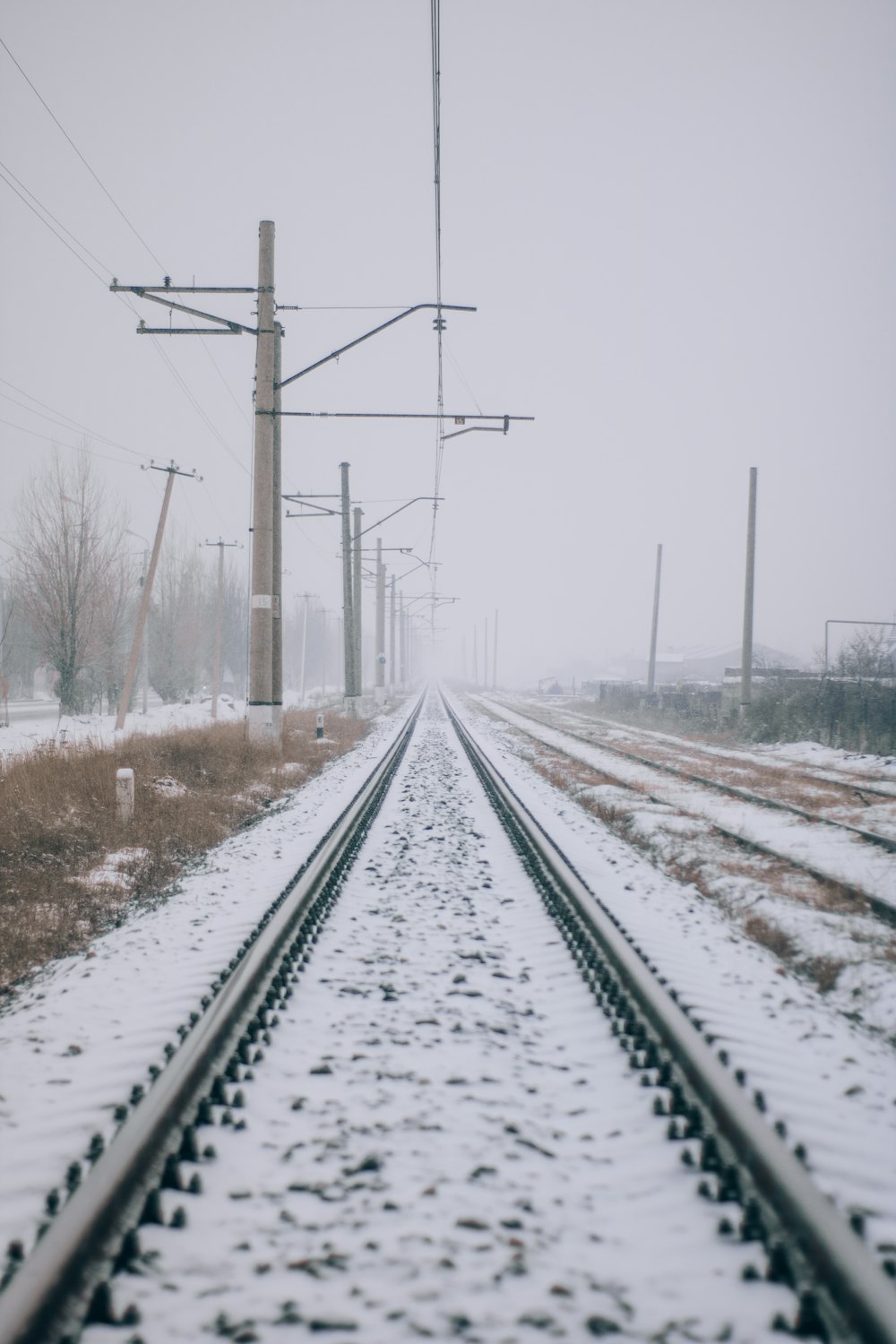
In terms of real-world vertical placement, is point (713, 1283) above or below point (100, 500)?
below

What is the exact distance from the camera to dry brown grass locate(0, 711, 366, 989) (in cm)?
548

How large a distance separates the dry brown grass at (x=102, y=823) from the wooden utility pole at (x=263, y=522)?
0.79 metres

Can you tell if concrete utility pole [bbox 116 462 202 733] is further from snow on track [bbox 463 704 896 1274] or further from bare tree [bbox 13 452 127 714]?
snow on track [bbox 463 704 896 1274]

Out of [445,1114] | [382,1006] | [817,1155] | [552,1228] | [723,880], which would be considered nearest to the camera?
[552,1228]

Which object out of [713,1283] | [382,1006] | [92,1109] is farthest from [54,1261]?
[382,1006]

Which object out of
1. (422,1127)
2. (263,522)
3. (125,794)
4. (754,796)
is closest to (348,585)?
(263,522)

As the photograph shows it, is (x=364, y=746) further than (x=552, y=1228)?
Yes

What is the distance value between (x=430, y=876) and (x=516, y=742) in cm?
1346

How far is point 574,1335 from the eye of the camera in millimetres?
1769

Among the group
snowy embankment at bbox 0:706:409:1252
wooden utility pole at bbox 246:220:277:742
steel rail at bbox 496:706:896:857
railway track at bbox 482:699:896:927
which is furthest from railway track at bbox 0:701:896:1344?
wooden utility pole at bbox 246:220:277:742

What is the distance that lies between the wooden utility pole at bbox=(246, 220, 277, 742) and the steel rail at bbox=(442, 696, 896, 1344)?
1040 cm

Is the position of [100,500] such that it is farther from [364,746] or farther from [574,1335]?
[574,1335]

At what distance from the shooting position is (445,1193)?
7.55 feet

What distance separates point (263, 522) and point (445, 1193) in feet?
42.0
